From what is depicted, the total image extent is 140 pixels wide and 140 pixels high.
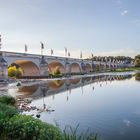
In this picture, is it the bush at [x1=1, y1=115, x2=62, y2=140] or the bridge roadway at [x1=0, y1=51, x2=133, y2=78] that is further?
the bridge roadway at [x1=0, y1=51, x2=133, y2=78]

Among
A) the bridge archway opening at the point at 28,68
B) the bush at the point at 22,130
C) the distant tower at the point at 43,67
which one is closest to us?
the bush at the point at 22,130

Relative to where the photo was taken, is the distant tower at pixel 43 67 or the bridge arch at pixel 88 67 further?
the bridge arch at pixel 88 67

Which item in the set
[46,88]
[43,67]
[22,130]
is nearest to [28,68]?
[43,67]

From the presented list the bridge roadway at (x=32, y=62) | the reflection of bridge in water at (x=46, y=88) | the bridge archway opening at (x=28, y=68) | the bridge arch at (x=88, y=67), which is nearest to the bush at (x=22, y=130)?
the reflection of bridge in water at (x=46, y=88)

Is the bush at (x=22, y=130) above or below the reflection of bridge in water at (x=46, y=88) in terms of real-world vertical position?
above

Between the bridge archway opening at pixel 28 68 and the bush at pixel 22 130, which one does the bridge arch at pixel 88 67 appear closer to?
the bridge archway opening at pixel 28 68

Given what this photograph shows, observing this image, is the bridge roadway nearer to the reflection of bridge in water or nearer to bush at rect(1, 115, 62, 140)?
the reflection of bridge in water

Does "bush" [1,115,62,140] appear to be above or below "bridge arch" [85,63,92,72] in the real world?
below

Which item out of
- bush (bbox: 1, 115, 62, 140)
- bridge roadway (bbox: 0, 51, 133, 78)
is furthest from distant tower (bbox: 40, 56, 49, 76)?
bush (bbox: 1, 115, 62, 140)

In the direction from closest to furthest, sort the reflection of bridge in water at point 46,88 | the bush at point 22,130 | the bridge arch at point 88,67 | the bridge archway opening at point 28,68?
the bush at point 22,130 → the reflection of bridge in water at point 46,88 → the bridge archway opening at point 28,68 → the bridge arch at point 88,67

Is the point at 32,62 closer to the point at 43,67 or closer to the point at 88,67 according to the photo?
the point at 43,67

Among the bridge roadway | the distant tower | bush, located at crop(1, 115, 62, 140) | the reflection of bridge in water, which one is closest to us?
bush, located at crop(1, 115, 62, 140)

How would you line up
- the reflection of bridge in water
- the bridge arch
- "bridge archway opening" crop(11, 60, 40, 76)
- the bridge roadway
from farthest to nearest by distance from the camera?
1. the bridge arch
2. "bridge archway opening" crop(11, 60, 40, 76)
3. the bridge roadway
4. the reflection of bridge in water

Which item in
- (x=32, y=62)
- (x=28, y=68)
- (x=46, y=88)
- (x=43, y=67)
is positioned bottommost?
(x=46, y=88)
